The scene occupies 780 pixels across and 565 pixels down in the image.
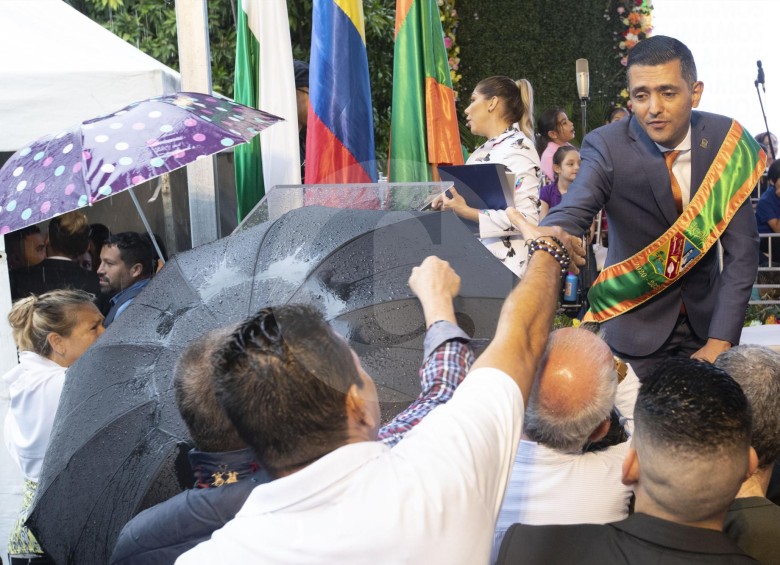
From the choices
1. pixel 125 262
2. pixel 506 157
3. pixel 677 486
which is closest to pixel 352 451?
pixel 677 486

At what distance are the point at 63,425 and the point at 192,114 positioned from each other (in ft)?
4.63

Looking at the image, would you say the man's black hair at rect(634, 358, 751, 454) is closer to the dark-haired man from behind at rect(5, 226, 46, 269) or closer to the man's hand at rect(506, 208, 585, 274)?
the man's hand at rect(506, 208, 585, 274)

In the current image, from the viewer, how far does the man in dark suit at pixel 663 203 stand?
310 cm

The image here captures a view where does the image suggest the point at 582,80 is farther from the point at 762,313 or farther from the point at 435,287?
the point at 435,287

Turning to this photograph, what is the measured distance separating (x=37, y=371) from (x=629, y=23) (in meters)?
9.28

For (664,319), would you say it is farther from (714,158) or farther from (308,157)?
(308,157)

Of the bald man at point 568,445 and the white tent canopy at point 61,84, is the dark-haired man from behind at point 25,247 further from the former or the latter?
the bald man at point 568,445

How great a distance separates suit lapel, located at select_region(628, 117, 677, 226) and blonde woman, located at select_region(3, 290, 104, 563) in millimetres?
2283

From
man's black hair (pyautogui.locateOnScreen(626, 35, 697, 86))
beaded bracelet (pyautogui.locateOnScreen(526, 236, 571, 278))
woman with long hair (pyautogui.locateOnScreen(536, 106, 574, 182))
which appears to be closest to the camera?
beaded bracelet (pyautogui.locateOnScreen(526, 236, 571, 278))

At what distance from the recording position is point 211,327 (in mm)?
2500

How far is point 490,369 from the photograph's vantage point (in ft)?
5.26

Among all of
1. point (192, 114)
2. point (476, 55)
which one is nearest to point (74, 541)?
point (192, 114)

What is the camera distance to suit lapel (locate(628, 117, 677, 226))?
322cm

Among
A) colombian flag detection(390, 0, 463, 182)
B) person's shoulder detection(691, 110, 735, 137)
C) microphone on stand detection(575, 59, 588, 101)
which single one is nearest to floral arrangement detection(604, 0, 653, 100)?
microphone on stand detection(575, 59, 588, 101)
